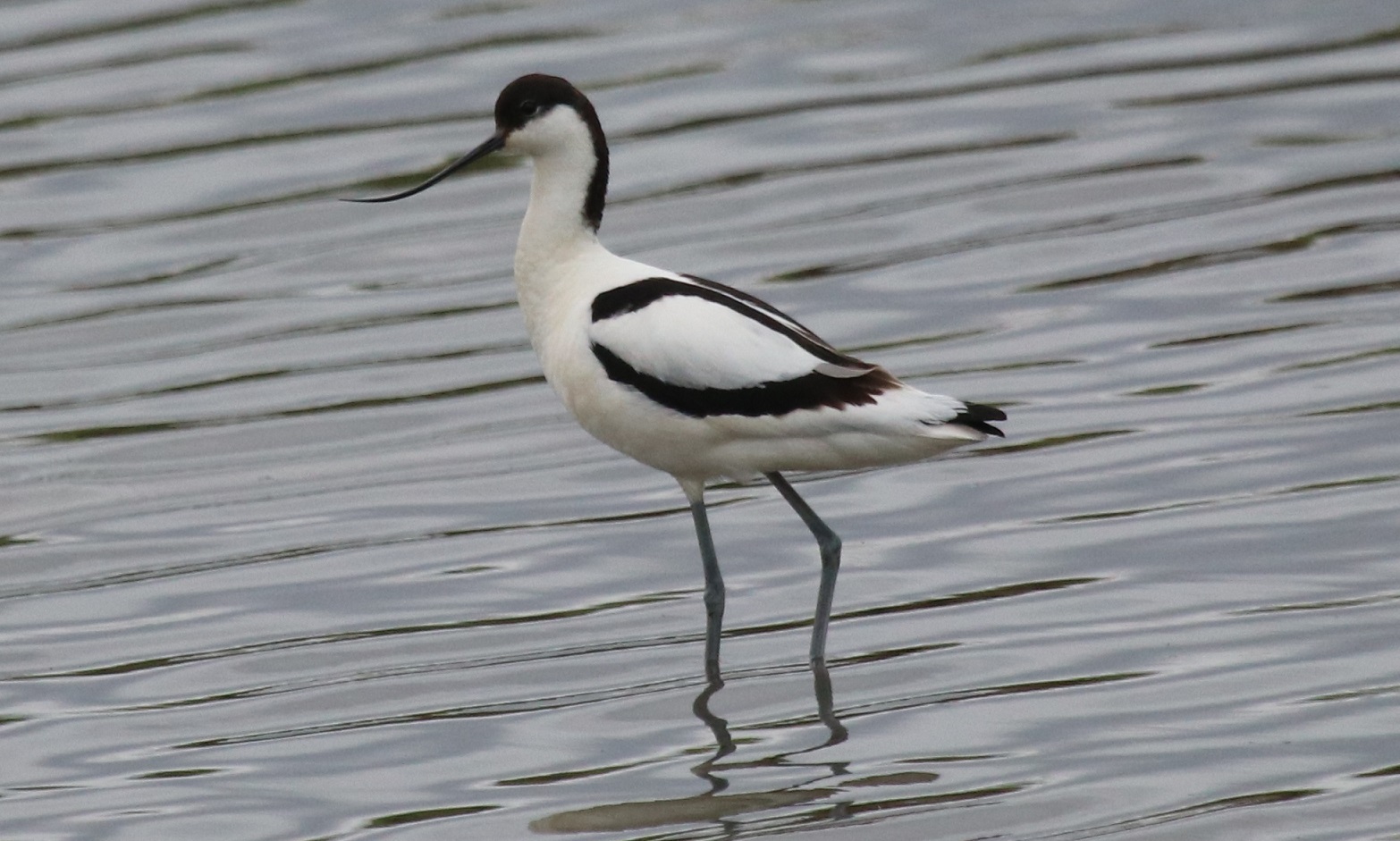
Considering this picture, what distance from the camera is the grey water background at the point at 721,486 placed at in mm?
6293

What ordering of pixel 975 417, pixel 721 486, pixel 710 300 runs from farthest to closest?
pixel 721 486 → pixel 710 300 → pixel 975 417

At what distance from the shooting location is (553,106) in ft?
24.4

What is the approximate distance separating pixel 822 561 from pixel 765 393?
25.8 inches

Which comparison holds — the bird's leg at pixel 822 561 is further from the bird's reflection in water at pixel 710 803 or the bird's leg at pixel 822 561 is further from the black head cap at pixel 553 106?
the black head cap at pixel 553 106

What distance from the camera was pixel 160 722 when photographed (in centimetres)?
686

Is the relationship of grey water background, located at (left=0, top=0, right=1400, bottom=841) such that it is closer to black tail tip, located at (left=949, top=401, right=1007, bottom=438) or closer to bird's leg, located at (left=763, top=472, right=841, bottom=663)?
bird's leg, located at (left=763, top=472, right=841, bottom=663)

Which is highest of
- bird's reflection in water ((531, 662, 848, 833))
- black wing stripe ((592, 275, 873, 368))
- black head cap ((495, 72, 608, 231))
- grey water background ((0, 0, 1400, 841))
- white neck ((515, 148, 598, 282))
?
black head cap ((495, 72, 608, 231))

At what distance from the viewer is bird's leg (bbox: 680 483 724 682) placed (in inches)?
278

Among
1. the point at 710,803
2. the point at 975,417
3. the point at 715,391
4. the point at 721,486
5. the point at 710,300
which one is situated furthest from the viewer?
the point at 721,486

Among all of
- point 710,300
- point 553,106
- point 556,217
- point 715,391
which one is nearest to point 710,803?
point 715,391

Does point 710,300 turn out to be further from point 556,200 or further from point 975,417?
point 975,417

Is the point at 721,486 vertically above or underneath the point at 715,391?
underneath

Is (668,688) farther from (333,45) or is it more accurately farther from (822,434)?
(333,45)

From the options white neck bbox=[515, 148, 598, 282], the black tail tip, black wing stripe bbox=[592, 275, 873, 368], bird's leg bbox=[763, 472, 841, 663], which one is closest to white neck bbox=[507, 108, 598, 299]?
white neck bbox=[515, 148, 598, 282]
